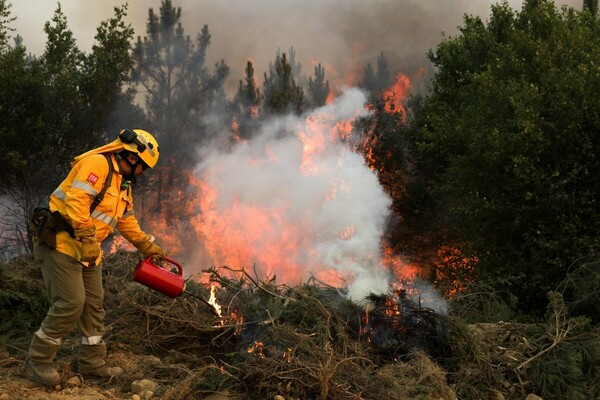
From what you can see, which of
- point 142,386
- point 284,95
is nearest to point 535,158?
point 142,386

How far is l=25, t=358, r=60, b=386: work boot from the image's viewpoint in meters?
4.70

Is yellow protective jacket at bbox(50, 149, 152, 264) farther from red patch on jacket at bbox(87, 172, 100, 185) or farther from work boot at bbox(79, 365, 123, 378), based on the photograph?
work boot at bbox(79, 365, 123, 378)

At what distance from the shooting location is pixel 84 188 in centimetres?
453

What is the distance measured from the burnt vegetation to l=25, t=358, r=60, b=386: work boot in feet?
2.71

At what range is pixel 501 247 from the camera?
12.3 m

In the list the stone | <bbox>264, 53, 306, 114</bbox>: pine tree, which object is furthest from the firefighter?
<bbox>264, 53, 306, 114</bbox>: pine tree

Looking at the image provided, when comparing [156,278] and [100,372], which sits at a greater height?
[156,278]

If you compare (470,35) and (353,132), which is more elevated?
(470,35)

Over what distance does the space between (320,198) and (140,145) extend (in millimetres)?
6704

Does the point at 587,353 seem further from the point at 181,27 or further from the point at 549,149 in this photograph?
the point at 181,27

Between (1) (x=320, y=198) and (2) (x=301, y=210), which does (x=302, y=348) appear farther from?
(2) (x=301, y=210)

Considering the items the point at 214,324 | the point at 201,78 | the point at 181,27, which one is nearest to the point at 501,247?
the point at 214,324

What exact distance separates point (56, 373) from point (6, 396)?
421 mm

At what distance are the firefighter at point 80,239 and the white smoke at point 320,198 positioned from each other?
2.96 m
